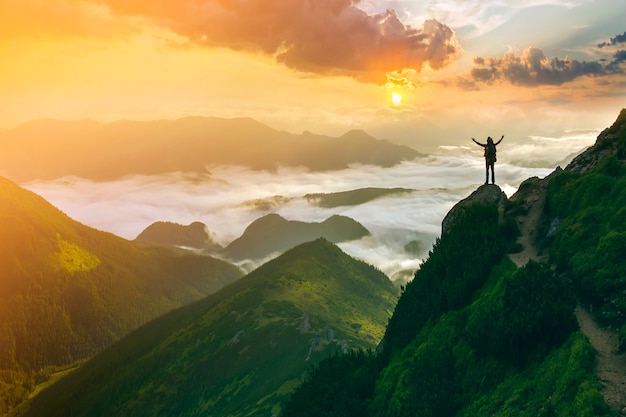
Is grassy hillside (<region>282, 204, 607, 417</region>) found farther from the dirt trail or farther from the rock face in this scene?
the rock face

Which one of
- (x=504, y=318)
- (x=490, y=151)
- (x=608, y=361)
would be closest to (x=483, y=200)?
(x=490, y=151)

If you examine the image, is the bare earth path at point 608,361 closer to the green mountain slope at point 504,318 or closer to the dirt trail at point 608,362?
the dirt trail at point 608,362

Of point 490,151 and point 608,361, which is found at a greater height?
point 490,151

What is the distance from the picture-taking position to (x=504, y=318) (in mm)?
45656

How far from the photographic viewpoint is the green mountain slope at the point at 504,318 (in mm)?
39969

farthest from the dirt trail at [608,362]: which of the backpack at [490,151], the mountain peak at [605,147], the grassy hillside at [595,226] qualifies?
the backpack at [490,151]

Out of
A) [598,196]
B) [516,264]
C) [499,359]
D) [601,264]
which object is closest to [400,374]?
[499,359]

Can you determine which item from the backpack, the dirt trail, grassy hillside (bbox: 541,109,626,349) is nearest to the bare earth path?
the dirt trail

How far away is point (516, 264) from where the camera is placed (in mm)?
56781

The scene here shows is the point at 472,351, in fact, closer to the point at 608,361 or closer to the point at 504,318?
the point at 504,318

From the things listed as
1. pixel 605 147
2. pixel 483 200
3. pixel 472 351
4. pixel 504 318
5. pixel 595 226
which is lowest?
pixel 472 351

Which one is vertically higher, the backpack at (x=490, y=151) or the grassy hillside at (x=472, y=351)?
the backpack at (x=490, y=151)

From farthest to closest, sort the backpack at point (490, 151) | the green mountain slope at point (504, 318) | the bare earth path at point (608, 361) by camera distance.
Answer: the backpack at point (490, 151) < the green mountain slope at point (504, 318) < the bare earth path at point (608, 361)

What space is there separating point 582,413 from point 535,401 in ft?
18.3
